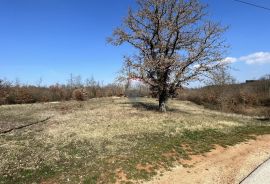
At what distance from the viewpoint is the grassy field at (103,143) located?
30.4 feet

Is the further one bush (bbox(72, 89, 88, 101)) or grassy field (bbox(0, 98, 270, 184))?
bush (bbox(72, 89, 88, 101))

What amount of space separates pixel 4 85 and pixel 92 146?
1931cm

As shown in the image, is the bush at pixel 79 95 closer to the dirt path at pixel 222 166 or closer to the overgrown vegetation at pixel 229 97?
the overgrown vegetation at pixel 229 97

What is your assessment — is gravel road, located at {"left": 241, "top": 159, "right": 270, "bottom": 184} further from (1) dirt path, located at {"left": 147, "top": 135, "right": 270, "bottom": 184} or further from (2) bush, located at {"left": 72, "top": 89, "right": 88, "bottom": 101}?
(2) bush, located at {"left": 72, "top": 89, "right": 88, "bottom": 101}

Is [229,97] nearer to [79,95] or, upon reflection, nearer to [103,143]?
[79,95]

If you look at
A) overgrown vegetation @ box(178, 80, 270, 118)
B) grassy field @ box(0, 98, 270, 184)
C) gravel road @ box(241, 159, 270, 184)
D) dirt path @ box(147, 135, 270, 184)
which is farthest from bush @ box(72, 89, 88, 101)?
gravel road @ box(241, 159, 270, 184)

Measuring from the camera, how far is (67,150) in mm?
11125

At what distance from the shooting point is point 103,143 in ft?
39.6

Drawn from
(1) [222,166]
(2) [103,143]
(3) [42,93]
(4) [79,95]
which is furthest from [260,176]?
(3) [42,93]

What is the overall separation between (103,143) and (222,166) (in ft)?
14.7

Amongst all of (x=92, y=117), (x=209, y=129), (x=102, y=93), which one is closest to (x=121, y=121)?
(x=92, y=117)

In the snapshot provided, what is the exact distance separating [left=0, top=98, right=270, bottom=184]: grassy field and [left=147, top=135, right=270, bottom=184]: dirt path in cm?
45

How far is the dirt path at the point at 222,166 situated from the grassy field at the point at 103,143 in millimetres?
455

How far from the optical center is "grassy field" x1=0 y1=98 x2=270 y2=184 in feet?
30.4
